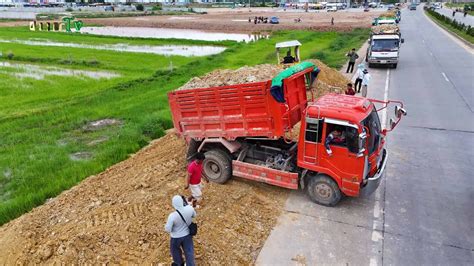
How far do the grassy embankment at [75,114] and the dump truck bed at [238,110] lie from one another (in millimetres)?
3518

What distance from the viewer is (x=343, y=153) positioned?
7867mm

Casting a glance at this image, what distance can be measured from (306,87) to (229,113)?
235cm

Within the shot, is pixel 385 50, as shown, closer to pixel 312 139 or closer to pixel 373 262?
pixel 312 139

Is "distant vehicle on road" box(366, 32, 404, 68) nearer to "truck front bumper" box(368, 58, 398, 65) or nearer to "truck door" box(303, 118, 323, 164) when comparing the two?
"truck front bumper" box(368, 58, 398, 65)

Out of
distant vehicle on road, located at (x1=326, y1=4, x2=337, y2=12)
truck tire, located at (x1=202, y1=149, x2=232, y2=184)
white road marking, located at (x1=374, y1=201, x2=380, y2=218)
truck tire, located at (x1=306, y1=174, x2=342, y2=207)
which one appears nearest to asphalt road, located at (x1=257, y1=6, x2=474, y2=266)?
white road marking, located at (x1=374, y1=201, x2=380, y2=218)

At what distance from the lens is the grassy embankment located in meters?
10.8

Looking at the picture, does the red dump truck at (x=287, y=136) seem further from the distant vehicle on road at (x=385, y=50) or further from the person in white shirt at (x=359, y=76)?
the distant vehicle on road at (x=385, y=50)

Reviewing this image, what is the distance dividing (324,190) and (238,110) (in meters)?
2.64

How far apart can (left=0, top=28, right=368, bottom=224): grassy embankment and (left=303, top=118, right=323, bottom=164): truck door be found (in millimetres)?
6289

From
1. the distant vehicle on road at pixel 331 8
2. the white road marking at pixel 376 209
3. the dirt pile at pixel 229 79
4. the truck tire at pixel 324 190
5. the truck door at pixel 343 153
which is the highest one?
the distant vehicle on road at pixel 331 8

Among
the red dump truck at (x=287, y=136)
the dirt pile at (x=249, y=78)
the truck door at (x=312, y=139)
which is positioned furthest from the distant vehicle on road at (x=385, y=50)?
the truck door at (x=312, y=139)

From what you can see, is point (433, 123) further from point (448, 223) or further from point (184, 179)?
point (184, 179)

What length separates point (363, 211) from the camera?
27.8 feet

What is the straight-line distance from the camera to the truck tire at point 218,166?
375 inches
